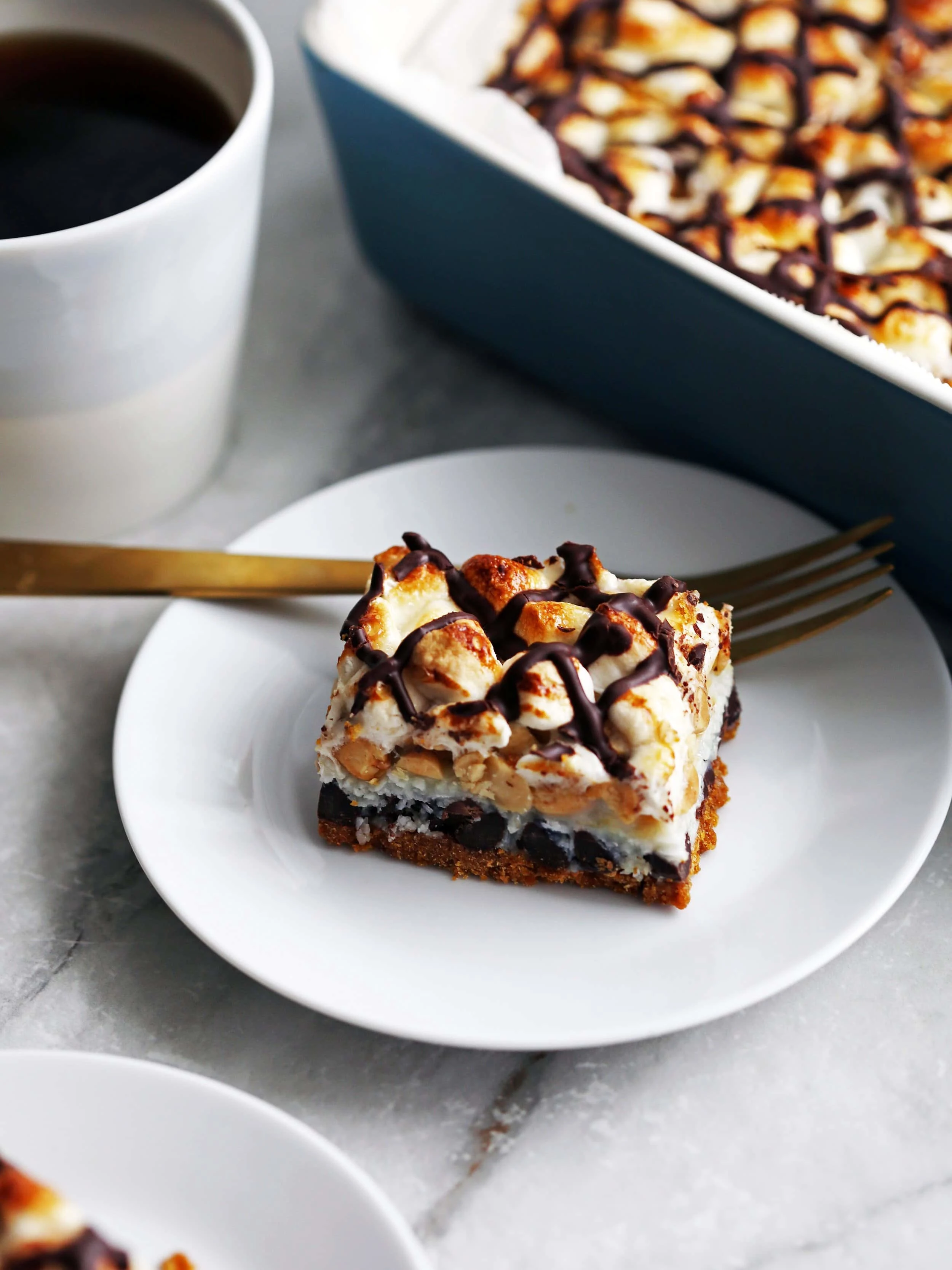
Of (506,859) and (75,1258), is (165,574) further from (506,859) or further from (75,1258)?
(75,1258)

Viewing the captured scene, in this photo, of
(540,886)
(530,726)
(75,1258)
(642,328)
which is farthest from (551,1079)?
(642,328)

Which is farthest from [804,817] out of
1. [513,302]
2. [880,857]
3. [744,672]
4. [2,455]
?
[2,455]

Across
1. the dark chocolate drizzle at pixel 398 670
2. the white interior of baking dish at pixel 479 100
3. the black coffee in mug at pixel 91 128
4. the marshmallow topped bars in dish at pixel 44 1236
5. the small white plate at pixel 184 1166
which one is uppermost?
the white interior of baking dish at pixel 479 100

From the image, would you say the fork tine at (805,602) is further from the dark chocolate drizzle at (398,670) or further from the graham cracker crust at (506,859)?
the dark chocolate drizzle at (398,670)

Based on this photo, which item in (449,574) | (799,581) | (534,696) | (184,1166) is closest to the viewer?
(184,1166)

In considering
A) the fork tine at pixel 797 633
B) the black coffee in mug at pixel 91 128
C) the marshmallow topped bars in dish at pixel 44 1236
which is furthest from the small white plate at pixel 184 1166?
the black coffee in mug at pixel 91 128

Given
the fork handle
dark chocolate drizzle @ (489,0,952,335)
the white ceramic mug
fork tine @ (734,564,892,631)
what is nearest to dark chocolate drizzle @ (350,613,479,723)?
the fork handle

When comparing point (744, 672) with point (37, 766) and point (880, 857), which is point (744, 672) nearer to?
point (880, 857)
